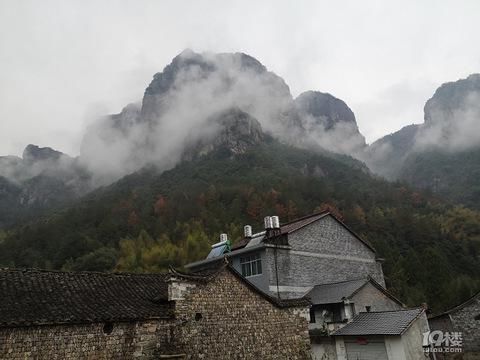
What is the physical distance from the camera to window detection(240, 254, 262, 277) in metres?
25.9

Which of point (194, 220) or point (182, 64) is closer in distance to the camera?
point (194, 220)

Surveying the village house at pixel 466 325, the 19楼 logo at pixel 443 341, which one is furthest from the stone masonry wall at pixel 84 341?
the village house at pixel 466 325

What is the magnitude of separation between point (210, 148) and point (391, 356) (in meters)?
77.6

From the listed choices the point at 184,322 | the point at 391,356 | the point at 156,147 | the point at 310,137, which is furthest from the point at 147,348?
the point at 310,137

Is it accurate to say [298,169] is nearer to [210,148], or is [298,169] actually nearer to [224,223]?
[210,148]

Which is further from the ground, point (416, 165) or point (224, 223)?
point (416, 165)

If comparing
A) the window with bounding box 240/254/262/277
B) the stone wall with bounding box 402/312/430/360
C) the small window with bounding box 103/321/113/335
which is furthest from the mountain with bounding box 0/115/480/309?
the small window with bounding box 103/321/113/335

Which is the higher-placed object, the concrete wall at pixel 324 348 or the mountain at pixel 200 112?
the mountain at pixel 200 112

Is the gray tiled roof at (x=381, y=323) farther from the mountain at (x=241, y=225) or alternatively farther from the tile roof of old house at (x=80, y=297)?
the mountain at (x=241, y=225)

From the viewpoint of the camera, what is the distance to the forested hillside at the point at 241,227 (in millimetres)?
45312

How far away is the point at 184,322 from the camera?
14.5 metres

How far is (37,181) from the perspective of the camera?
13238 cm

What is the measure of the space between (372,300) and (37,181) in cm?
13228

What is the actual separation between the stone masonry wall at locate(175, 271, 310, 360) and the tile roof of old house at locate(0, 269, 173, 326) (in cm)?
113
